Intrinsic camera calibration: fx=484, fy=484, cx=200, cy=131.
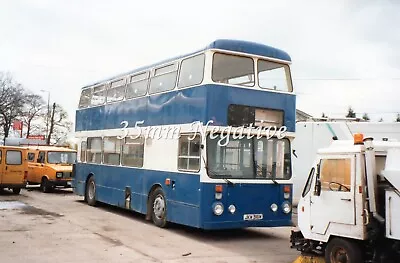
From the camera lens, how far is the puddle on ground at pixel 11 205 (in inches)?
644

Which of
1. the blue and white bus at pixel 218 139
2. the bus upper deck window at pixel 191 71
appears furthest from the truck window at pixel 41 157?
the bus upper deck window at pixel 191 71

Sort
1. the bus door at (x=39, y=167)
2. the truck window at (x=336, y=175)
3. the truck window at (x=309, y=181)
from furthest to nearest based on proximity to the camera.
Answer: the bus door at (x=39, y=167)
the truck window at (x=309, y=181)
the truck window at (x=336, y=175)

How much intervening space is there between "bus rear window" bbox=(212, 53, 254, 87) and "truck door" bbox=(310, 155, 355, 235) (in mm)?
3634

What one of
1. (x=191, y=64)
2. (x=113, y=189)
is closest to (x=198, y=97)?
(x=191, y=64)

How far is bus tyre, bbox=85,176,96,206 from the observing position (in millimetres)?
17594

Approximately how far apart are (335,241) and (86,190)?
12.2 metres

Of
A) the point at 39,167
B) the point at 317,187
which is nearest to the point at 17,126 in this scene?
the point at 39,167

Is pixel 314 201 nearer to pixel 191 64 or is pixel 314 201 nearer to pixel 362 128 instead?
pixel 191 64

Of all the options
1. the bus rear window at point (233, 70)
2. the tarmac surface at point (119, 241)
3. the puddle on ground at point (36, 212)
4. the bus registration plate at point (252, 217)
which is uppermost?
the bus rear window at point (233, 70)

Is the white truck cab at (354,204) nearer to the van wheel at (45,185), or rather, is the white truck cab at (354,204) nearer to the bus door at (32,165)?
the van wheel at (45,185)

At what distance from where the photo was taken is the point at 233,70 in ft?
37.7

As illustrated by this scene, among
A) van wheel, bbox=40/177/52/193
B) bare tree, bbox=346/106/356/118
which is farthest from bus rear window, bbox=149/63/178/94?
bare tree, bbox=346/106/356/118

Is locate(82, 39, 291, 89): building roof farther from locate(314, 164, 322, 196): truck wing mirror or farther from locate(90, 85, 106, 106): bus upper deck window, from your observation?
locate(90, 85, 106, 106): bus upper deck window

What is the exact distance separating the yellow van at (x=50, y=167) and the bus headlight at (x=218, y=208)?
1411 centimetres
